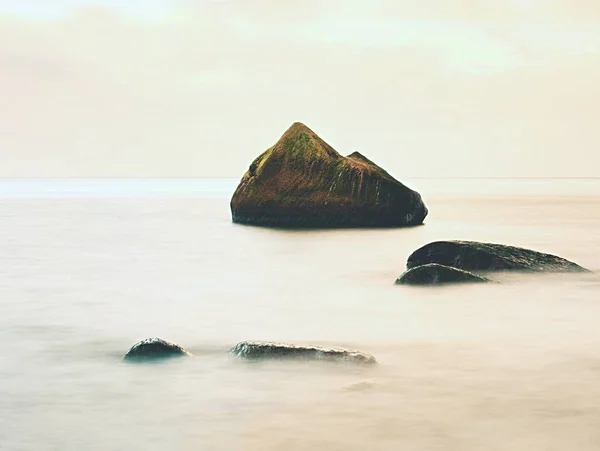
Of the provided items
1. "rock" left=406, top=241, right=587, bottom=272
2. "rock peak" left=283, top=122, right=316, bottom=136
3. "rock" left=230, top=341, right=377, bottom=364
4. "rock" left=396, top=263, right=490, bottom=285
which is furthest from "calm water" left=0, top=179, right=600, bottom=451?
"rock peak" left=283, top=122, right=316, bottom=136

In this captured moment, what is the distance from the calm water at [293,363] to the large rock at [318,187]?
12.8 feet

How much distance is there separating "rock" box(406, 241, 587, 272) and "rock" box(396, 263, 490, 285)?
2.62 ft

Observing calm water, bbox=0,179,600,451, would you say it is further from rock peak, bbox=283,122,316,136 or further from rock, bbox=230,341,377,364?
rock peak, bbox=283,122,316,136

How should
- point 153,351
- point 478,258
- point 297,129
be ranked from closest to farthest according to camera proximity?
point 153,351, point 478,258, point 297,129

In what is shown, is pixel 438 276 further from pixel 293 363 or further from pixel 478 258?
pixel 293 363

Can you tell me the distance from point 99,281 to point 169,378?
670cm

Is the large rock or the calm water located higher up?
the large rock

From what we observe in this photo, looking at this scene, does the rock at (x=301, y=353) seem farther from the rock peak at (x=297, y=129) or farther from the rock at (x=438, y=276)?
the rock peak at (x=297, y=129)

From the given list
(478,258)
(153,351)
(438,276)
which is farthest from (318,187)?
(153,351)

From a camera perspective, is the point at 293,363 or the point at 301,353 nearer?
the point at 293,363

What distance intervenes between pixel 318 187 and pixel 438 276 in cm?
902

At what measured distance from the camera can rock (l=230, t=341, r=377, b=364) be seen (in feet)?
22.6

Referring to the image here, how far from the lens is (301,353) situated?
6930 millimetres

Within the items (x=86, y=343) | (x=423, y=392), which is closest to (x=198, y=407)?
(x=423, y=392)
